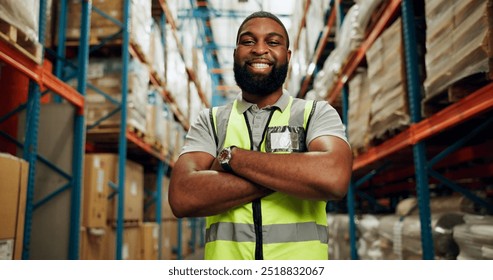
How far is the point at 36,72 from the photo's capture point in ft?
11.6

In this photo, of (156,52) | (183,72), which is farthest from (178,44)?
(156,52)

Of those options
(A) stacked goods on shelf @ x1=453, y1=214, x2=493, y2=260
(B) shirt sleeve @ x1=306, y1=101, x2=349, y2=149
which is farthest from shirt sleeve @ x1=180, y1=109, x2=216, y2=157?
A: (A) stacked goods on shelf @ x1=453, y1=214, x2=493, y2=260

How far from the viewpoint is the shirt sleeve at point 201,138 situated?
1908 mm

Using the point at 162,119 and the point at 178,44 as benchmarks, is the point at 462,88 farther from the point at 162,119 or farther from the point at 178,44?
the point at 178,44

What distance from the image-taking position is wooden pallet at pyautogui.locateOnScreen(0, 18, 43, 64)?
297 centimetres

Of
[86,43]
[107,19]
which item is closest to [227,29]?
[107,19]

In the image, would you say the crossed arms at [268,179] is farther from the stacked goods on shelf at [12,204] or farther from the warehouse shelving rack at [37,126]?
the warehouse shelving rack at [37,126]

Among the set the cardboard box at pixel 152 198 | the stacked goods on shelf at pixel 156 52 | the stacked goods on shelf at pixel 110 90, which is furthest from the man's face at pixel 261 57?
the cardboard box at pixel 152 198

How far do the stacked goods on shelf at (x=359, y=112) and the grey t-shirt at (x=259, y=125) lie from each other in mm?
3554

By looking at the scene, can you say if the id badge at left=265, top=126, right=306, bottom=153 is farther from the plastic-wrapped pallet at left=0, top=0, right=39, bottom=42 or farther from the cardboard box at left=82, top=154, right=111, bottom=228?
the cardboard box at left=82, top=154, right=111, bottom=228

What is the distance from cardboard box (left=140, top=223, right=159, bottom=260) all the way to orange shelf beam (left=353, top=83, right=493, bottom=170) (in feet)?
13.3

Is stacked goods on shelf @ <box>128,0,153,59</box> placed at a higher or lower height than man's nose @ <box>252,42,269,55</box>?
higher

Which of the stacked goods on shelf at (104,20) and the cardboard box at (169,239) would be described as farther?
the cardboard box at (169,239)

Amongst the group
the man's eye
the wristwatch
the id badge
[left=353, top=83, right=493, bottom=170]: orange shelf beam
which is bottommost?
the wristwatch
